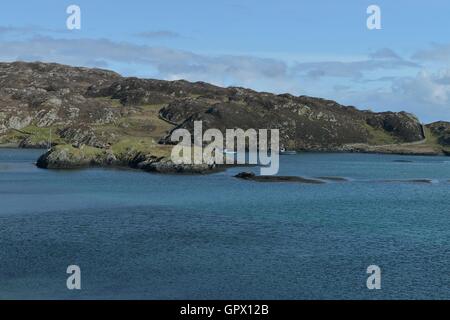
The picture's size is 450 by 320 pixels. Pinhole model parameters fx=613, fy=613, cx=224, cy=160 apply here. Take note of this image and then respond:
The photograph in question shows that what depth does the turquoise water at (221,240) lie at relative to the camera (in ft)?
195

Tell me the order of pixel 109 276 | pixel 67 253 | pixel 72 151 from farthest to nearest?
pixel 72 151, pixel 67 253, pixel 109 276

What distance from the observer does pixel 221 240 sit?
81.1 m

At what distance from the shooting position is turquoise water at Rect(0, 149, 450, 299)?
59375 millimetres

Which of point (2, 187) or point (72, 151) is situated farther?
point (72, 151)

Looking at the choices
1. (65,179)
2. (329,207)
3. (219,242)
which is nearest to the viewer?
(219,242)

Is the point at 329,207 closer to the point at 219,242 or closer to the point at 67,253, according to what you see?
the point at 219,242

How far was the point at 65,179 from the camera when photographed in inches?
6161

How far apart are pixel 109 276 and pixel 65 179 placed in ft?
325

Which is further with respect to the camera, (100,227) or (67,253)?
(100,227)

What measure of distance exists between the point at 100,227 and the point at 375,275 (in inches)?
1688
